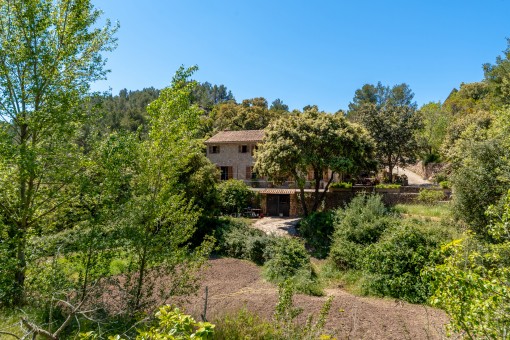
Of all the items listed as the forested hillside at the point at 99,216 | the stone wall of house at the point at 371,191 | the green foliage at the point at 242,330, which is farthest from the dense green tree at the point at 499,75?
the green foliage at the point at 242,330

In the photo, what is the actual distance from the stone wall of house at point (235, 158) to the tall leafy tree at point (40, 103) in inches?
947

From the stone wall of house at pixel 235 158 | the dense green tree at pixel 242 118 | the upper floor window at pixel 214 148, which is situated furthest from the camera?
the dense green tree at pixel 242 118

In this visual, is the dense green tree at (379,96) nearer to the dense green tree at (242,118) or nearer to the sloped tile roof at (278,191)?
the dense green tree at (242,118)

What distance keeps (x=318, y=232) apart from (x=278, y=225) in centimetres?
546

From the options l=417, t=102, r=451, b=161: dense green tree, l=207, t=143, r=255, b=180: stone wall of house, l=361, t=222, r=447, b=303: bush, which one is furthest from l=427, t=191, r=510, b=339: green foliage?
l=417, t=102, r=451, b=161: dense green tree

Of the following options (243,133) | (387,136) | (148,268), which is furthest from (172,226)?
(387,136)

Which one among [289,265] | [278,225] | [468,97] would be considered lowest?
[289,265]

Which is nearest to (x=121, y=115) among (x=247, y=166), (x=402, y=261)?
(x=247, y=166)

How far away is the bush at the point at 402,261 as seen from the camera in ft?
39.8

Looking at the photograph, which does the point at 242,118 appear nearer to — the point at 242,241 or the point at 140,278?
the point at 242,241

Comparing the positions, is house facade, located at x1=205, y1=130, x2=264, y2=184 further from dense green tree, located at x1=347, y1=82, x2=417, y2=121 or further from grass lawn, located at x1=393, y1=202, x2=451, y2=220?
dense green tree, located at x1=347, y1=82, x2=417, y2=121

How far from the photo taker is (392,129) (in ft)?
106

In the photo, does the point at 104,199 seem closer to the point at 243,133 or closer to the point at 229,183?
the point at 229,183

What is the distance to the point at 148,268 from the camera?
298 inches
